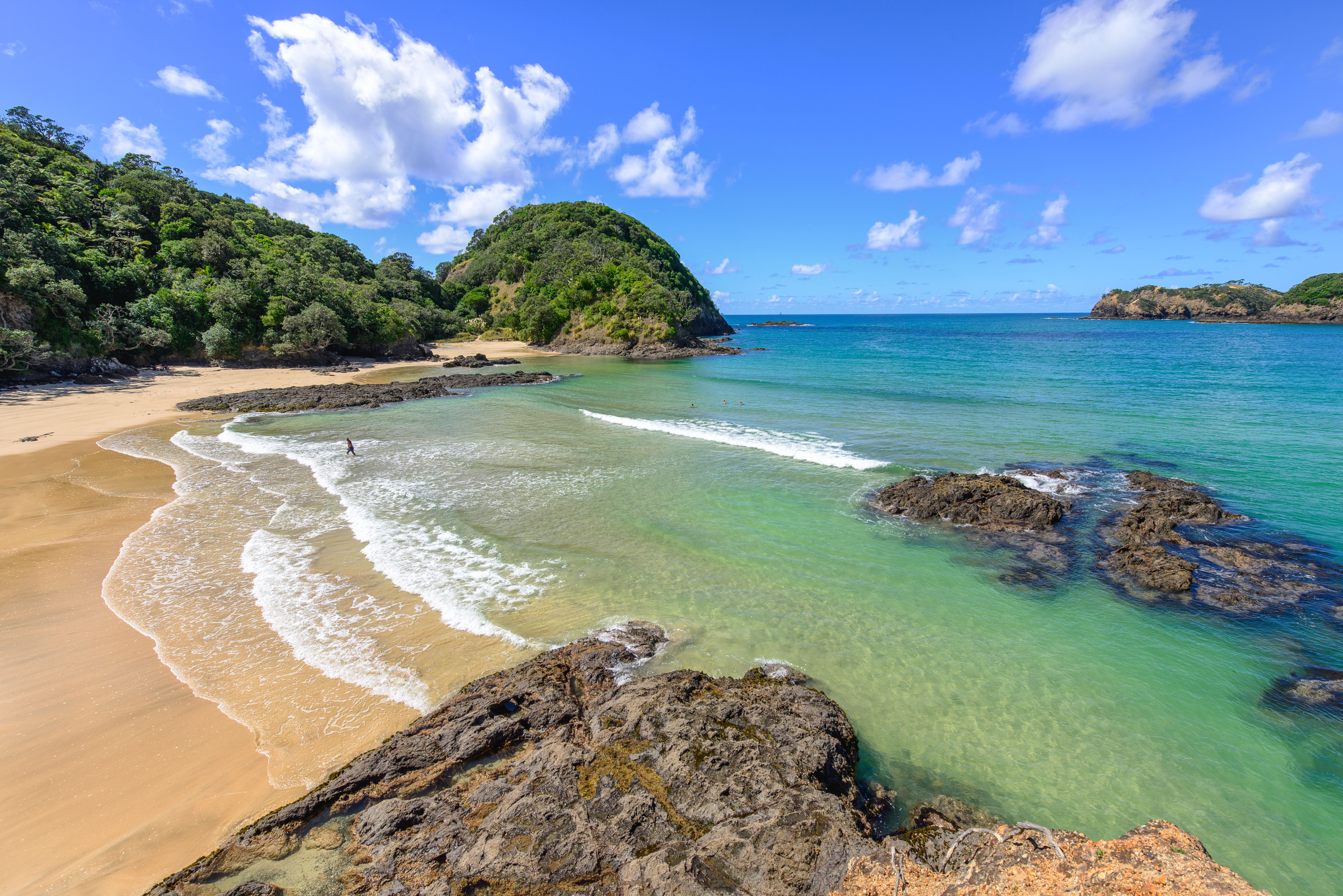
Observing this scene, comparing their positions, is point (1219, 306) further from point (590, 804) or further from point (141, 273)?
point (141, 273)

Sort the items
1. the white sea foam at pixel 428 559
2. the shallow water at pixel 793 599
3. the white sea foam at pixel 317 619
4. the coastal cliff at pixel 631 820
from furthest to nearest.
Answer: the white sea foam at pixel 428 559 < the white sea foam at pixel 317 619 < the shallow water at pixel 793 599 < the coastal cliff at pixel 631 820

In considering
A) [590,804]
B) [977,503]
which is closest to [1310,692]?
[977,503]

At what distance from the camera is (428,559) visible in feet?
36.5

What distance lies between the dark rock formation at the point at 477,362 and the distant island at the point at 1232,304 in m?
143

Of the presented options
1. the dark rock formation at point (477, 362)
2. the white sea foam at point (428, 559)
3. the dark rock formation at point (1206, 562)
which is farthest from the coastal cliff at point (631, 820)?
the dark rock formation at point (477, 362)

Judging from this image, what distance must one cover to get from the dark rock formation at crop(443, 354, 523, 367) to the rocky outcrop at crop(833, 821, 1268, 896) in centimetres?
4794

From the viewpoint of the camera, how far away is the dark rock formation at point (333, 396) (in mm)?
27484

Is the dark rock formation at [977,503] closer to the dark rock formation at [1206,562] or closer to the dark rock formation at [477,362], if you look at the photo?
the dark rock formation at [1206,562]

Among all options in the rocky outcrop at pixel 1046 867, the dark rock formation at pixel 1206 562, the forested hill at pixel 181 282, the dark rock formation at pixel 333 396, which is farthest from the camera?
the forested hill at pixel 181 282

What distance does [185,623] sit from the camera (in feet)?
28.8

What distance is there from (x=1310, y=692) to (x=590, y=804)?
1028cm

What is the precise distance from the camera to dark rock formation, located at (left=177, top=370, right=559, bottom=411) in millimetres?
27484

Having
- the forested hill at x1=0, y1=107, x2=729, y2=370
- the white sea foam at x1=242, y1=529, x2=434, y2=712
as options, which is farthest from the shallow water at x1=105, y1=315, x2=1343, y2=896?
the forested hill at x1=0, y1=107, x2=729, y2=370

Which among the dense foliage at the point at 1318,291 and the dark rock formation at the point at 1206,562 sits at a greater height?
the dense foliage at the point at 1318,291
